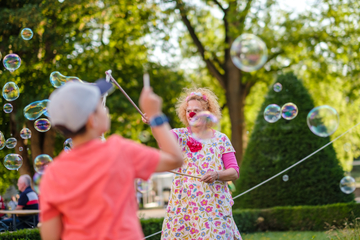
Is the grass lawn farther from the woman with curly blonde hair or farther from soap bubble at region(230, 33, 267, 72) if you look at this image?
the woman with curly blonde hair

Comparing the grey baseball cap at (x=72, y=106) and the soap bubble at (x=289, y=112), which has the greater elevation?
the soap bubble at (x=289, y=112)

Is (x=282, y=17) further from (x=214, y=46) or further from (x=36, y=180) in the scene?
(x=36, y=180)

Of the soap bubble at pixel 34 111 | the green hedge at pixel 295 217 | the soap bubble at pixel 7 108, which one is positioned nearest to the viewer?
the soap bubble at pixel 34 111

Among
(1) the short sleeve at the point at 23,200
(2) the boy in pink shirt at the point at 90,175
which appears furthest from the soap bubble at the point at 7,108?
(2) the boy in pink shirt at the point at 90,175

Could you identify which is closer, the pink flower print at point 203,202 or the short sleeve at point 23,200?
the pink flower print at point 203,202

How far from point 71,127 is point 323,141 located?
8096mm

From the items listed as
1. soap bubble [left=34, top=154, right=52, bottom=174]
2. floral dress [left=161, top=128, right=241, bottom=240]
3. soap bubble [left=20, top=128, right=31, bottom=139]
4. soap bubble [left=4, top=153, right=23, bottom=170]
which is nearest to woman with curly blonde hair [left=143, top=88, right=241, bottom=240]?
floral dress [left=161, top=128, right=241, bottom=240]

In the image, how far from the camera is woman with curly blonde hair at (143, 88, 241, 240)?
3328 millimetres

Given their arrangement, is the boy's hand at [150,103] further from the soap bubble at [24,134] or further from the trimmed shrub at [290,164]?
the trimmed shrub at [290,164]

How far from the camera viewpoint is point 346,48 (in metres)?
14.7

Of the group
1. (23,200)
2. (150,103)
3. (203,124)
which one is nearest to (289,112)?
(203,124)

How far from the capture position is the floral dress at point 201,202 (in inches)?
131

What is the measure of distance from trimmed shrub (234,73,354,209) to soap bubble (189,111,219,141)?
5.69 metres

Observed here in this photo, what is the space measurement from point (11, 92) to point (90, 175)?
484 cm
